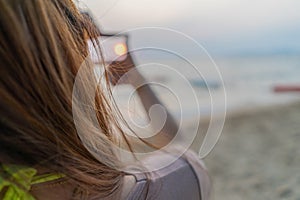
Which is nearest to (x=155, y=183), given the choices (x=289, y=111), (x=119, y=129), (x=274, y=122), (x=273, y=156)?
A: (x=119, y=129)

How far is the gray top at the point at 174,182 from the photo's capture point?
0.56 m

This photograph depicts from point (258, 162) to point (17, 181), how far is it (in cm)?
224

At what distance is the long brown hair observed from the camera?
1.20 ft

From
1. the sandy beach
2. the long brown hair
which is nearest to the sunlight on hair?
the long brown hair

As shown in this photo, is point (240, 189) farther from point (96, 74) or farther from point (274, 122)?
point (274, 122)

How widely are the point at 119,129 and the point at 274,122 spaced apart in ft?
12.7

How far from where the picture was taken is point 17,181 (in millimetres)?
388

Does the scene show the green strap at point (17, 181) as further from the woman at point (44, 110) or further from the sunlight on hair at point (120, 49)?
the sunlight on hair at point (120, 49)

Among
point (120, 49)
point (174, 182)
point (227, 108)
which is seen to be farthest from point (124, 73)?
point (227, 108)

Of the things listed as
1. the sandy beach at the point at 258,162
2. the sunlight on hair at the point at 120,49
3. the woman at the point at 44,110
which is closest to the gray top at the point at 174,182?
the woman at the point at 44,110

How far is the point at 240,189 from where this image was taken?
202cm

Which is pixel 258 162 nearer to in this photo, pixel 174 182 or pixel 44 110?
pixel 174 182

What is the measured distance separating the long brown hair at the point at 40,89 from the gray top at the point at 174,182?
11 cm

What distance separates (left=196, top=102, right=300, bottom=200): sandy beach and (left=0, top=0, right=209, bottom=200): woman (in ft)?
1.97
